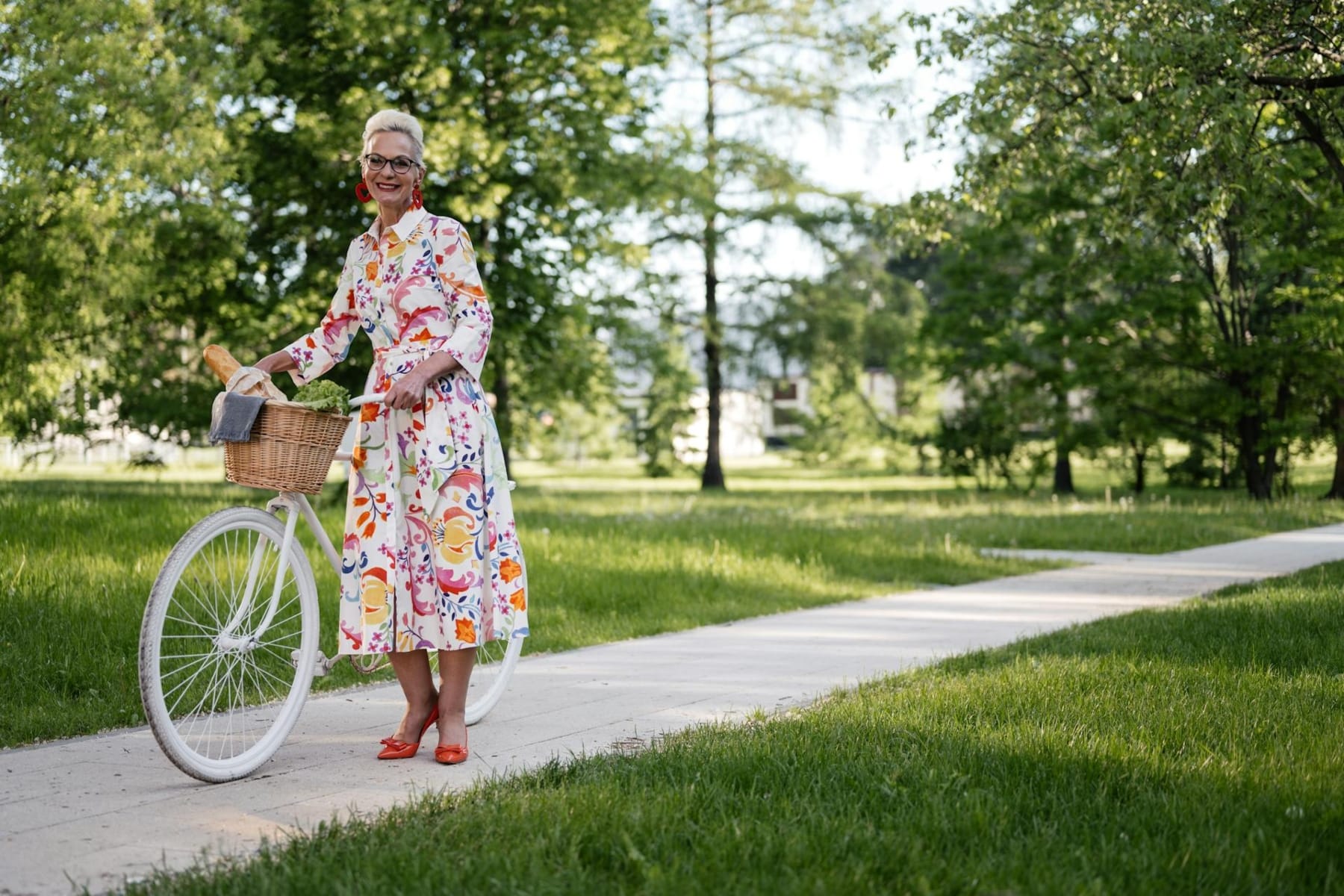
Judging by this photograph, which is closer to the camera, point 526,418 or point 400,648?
point 400,648

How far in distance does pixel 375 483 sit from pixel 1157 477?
3000 cm

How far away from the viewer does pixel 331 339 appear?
15.5ft

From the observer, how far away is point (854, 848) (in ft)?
10.9

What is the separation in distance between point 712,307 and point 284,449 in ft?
85.1

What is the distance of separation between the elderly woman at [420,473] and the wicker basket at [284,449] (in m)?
0.19

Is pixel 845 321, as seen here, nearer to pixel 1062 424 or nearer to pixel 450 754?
pixel 1062 424

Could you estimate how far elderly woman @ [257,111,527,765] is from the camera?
4.46 m

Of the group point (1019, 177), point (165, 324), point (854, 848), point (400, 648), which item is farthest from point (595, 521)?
point (854, 848)

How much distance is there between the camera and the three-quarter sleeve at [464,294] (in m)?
4.47

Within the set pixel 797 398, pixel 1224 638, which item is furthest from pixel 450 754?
pixel 797 398

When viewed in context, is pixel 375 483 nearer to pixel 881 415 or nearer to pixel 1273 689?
pixel 1273 689

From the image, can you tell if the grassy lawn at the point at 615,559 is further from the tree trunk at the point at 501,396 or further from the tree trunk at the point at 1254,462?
the tree trunk at the point at 1254,462

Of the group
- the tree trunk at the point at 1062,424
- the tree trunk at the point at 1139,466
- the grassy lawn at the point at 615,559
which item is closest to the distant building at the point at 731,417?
the tree trunk at the point at 1062,424

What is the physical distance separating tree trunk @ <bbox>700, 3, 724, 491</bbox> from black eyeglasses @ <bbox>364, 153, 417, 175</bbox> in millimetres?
Result: 23287
